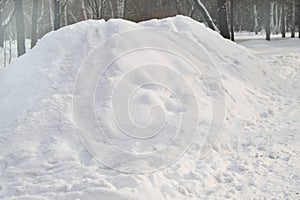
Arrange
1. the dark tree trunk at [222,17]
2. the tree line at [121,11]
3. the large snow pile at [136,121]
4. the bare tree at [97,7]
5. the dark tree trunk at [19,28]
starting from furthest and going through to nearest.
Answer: the bare tree at [97,7], the tree line at [121,11], the dark tree trunk at [19,28], the dark tree trunk at [222,17], the large snow pile at [136,121]

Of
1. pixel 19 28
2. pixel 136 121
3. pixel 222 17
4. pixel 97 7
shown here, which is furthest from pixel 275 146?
pixel 97 7

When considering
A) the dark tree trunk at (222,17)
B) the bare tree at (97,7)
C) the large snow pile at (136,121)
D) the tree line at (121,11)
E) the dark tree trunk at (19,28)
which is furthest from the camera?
the bare tree at (97,7)

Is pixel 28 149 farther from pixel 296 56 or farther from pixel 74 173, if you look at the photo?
pixel 296 56

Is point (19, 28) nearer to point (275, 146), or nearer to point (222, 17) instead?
point (222, 17)

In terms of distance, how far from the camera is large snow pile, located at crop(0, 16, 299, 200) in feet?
12.7

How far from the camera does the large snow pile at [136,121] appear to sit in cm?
388

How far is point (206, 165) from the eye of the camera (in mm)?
4367

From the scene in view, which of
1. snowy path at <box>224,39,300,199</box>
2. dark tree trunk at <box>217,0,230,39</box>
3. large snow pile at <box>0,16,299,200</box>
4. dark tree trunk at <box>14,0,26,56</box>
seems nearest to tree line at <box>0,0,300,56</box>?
dark tree trunk at <box>14,0,26,56</box>

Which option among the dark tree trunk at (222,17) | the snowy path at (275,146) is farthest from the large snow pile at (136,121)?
the dark tree trunk at (222,17)

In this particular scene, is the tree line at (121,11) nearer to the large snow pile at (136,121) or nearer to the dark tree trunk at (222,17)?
the dark tree trunk at (222,17)

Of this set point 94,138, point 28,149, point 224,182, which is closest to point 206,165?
point 224,182

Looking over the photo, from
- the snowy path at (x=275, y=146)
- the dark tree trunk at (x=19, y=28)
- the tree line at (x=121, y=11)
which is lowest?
the snowy path at (x=275, y=146)

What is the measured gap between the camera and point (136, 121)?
199 inches

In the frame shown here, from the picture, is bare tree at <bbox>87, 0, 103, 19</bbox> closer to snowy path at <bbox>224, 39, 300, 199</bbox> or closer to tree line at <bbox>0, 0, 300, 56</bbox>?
tree line at <bbox>0, 0, 300, 56</bbox>
